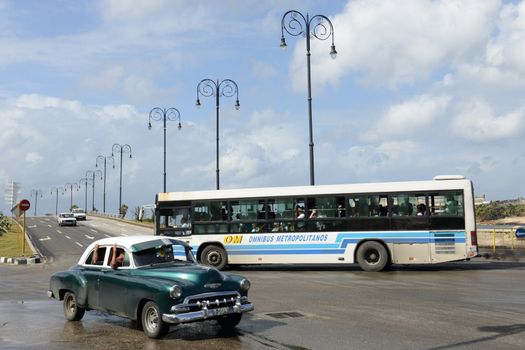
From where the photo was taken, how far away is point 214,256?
21.0m

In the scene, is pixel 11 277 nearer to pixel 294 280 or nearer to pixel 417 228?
pixel 294 280

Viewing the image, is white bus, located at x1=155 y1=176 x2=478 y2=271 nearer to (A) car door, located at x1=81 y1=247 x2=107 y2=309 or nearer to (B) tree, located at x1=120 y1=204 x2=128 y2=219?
(A) car door, located at x1=81 y1=247 x2=107 y2=309

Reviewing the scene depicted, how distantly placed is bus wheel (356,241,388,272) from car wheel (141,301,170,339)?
11.8m

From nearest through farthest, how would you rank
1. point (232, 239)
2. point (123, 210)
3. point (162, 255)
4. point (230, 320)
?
1. point (230, 320)
2. point (162, 255)
3. point (232, 239)
4. point (123, 210)

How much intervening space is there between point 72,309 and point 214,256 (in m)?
10.7

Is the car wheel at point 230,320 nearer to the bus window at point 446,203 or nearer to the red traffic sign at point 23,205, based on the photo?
the bus window at point 446,203

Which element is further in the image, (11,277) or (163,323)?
(11,277)

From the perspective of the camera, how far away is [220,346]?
8023mm

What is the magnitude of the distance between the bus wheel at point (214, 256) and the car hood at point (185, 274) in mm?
11663

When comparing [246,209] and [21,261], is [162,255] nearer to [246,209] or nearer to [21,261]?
[246,209]

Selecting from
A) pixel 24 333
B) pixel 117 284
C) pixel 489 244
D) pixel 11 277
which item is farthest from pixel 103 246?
pixel 489 244

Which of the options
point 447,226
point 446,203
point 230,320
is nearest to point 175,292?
point 230,320

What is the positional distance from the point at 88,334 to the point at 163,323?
5.02 feet

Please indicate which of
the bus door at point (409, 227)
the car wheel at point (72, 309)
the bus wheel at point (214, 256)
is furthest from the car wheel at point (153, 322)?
the bus door at point (409, 227)
